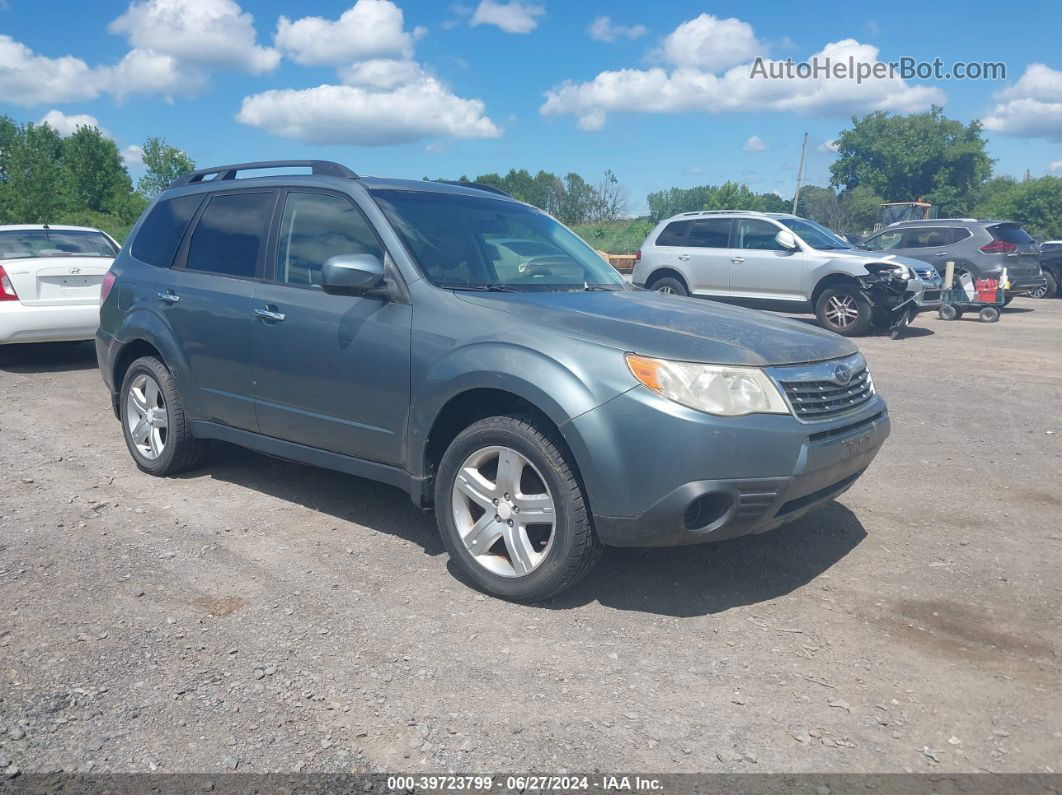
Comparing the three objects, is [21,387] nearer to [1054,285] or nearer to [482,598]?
[482,598]

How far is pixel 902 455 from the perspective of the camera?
6.30 meters

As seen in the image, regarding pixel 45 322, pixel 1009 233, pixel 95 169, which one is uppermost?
pixel 95 169

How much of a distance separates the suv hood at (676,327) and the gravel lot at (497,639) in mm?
1090

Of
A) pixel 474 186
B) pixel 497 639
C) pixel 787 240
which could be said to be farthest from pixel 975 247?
pixel 497 639

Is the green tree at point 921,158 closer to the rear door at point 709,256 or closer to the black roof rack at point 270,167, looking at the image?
the rear door at point 709,256

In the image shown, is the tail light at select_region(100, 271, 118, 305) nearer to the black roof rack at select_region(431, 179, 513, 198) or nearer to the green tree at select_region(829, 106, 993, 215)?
the black roof rack at select_region(431, 179, 513, 198)

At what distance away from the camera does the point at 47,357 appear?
10664mm

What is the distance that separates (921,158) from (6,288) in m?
80.2

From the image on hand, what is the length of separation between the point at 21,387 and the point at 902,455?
26.5ft

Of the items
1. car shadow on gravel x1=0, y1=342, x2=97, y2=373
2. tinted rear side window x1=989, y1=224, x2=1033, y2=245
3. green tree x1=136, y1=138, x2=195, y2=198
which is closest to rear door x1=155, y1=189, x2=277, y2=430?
car shadow on gravel x1=0, y1=342, x2=97, y2=373

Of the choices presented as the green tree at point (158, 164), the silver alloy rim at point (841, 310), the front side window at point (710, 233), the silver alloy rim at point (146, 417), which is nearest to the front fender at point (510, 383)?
the silver alloy rim at point (146, 417)

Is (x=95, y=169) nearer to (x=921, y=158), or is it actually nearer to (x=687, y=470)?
(x=921, y=158)

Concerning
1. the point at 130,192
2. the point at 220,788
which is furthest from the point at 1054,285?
the point at 130,192

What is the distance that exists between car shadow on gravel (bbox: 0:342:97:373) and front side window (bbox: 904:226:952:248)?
1448 centimetres
